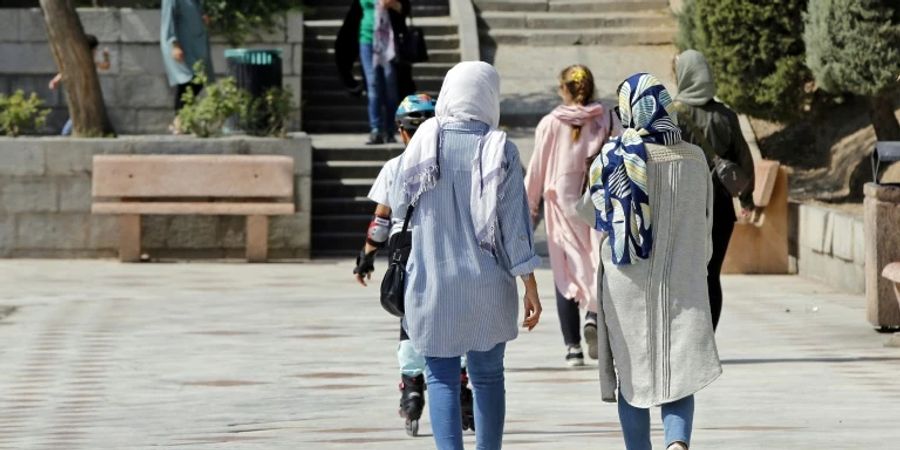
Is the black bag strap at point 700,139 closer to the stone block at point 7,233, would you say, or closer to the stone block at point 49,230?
the stone block at point 49,230

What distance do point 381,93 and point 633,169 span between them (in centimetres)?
1138

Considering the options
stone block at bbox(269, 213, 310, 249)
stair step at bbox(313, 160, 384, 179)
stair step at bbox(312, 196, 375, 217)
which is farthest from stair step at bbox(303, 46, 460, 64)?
stone block at bbox(269, 213, 310, 249)

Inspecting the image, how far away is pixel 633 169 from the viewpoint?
7031 mm

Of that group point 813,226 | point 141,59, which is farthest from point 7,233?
point 813,226

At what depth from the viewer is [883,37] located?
16859mm

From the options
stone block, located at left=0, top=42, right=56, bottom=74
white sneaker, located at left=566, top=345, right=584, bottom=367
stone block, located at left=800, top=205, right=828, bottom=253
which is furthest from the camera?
stone block, located at left=0, top=42, right=56, bottom=74

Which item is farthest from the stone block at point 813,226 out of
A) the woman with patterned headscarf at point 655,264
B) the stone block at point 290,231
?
the woman with patterned headscarf at point 655,264

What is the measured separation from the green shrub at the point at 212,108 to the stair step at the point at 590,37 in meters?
6.99

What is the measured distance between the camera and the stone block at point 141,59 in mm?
19875

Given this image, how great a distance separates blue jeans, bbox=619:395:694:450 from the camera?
7.04 m

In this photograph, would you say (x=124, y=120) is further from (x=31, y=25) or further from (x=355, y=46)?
(x=355, y=46)

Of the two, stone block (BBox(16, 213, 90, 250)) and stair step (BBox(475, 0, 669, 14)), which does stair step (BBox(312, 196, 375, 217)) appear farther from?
stair step (BBox(475, 0, 669, 14))

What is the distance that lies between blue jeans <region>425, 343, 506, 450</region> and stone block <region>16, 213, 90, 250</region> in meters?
10.1

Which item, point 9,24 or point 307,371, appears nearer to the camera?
point 307,371
